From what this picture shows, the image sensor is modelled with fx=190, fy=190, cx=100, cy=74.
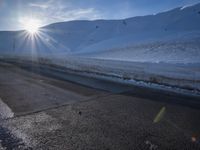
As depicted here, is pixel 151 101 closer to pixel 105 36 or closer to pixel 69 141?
pixel 69 141

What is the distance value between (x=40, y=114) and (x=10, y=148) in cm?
205

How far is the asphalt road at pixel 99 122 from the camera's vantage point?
4062mm

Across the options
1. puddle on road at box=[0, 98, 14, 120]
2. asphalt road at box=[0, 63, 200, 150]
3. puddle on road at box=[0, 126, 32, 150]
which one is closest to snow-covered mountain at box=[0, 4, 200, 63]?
asphalt road at box=[0, 63, 200, 150]

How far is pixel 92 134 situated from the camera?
447cm

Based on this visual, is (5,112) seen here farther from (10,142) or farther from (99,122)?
(99,122)

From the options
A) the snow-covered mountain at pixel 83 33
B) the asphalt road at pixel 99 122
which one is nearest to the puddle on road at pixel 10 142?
the asphalt road at pixel 99 122

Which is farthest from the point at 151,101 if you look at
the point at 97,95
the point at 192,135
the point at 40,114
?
the point at 40,114

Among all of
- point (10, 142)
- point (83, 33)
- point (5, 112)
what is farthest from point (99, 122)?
point (83, 33)

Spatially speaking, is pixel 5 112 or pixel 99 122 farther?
pixel 5 112

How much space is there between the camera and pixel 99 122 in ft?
17.1

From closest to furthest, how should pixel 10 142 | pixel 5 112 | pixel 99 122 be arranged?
pixel 10 142 → pixel 99 122 → pixel 5 112

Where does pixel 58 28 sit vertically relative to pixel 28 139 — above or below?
above

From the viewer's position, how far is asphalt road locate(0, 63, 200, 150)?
4.06 meters

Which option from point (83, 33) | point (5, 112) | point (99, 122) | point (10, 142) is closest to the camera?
point (10, 142)
